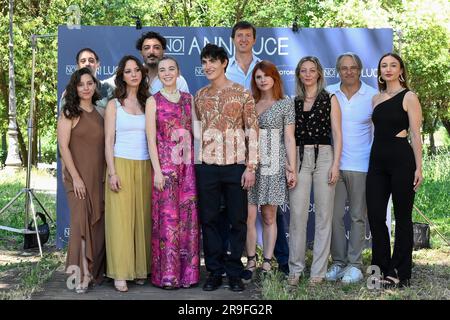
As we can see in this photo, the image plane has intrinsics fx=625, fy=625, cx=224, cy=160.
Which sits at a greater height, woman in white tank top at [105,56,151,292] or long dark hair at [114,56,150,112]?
long dark hair at [114,56,150,112]

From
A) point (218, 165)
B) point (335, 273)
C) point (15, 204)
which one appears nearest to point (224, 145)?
point (218, 165)

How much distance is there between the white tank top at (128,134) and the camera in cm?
535

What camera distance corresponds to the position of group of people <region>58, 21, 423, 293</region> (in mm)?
5340

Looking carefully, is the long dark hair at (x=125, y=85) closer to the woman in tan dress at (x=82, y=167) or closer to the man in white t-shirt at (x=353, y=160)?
the woman in tan dress at (x=82, y=167)

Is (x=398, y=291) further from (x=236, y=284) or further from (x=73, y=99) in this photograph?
(x=73, y=99)

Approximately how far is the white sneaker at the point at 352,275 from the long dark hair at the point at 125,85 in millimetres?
2394

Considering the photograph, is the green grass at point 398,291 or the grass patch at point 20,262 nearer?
the green grass at point 398,291

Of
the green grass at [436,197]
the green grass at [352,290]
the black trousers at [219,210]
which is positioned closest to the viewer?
the green grass at [352,290]

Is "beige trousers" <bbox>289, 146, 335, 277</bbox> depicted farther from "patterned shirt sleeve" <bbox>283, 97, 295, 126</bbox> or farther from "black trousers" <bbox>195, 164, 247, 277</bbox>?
"black trousers" <bbox>195, 164, 247, 277</bbox>

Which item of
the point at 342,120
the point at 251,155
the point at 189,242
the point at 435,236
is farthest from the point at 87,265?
the point at 435,236

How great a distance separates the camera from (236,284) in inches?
213

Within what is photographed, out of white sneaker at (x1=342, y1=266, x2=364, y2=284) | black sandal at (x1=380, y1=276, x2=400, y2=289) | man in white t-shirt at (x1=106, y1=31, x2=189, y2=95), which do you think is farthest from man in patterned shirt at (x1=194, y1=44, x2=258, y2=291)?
black sandal at (x1=380, y1=276, x2=400, y2=289)

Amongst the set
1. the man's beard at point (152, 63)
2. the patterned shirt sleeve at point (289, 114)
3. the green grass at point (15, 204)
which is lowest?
the green grass at point (15, 204)

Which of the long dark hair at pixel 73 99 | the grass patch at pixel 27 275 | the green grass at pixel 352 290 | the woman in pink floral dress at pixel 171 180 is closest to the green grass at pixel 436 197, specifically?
the green grass at pixel 352 290
